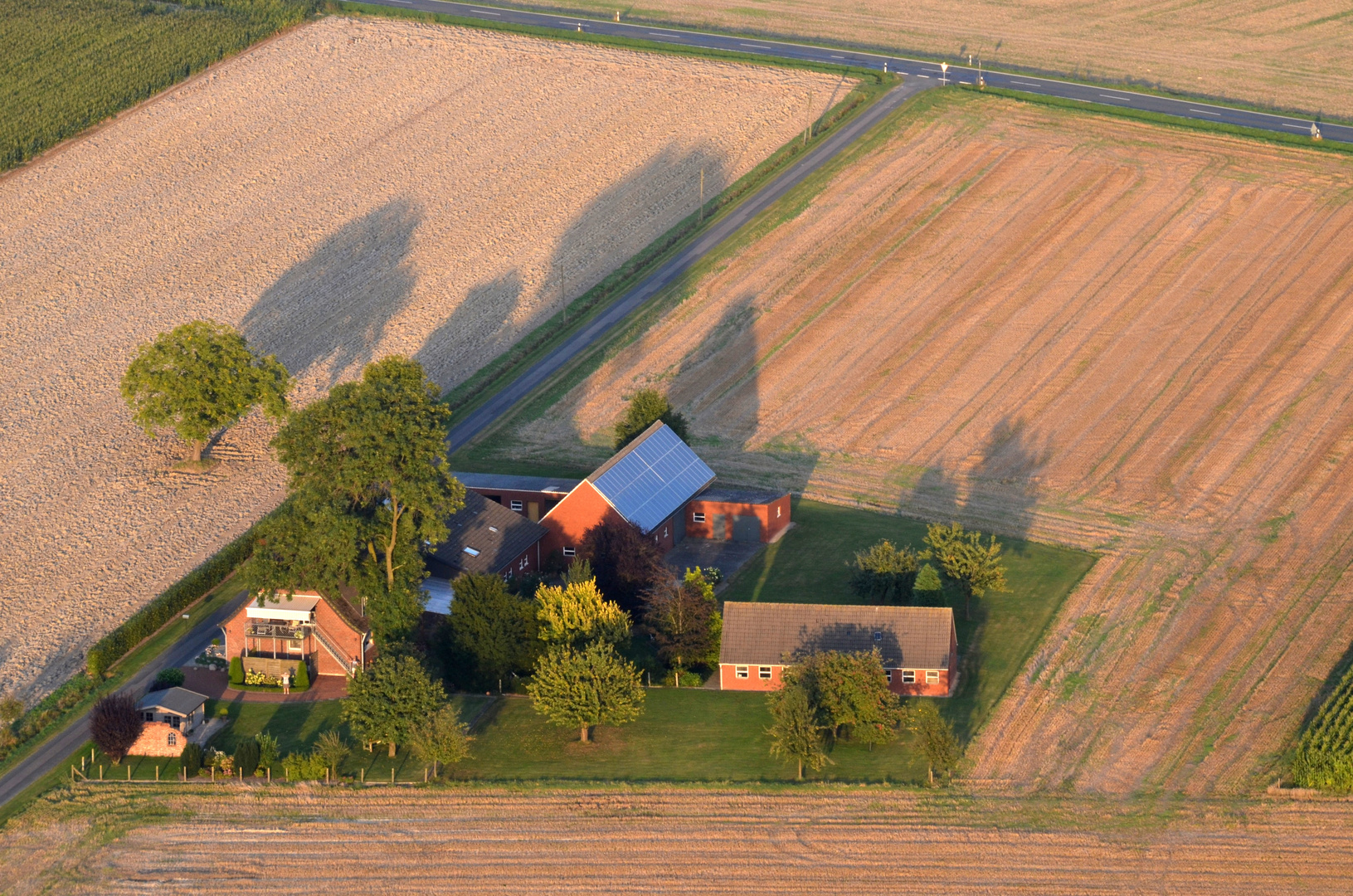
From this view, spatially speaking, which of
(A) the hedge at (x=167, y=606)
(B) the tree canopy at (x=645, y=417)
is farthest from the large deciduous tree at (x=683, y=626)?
(A) the hedge at (x=167, y=606)

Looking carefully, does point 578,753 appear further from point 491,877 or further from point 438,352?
point 438,352

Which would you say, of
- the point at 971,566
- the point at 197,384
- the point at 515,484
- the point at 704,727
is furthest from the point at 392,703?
the point at 197,384

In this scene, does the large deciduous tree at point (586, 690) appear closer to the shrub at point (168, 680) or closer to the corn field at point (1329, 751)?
the shrub at point (168, 680)

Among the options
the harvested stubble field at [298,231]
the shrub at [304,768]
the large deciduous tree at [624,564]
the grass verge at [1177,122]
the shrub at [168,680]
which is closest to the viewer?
the shrub at [304,768]

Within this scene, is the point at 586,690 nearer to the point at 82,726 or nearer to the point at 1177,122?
the point at 82,726

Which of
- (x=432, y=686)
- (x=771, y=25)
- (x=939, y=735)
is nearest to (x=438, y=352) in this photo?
(x=432, y=686)

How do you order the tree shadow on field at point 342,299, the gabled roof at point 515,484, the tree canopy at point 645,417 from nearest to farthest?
the gabled roof at point 515,484
the tree canopy at point 645,417
the tree shadow on field at point 342,299
